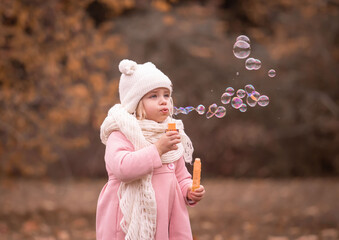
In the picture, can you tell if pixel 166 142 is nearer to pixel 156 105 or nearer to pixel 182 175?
pixel 156 105

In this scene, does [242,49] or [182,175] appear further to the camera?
[242,49]

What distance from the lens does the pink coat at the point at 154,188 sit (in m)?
2.50

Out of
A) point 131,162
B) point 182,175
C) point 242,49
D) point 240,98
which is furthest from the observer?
point 242,49

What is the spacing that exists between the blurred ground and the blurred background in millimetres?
25

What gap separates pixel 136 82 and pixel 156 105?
0.53 feet

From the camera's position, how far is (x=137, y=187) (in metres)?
2.59

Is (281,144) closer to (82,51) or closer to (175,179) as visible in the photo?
(82,51)

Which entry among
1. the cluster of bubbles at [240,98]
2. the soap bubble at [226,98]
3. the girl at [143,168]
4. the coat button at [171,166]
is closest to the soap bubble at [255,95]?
the cluster of bubbles at [240,98]

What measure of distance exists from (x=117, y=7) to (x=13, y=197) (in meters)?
5.11

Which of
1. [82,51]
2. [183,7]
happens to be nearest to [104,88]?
[82,51]

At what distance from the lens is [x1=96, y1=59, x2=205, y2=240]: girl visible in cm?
253

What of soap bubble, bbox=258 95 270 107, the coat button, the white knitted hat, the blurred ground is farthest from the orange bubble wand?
the blurred ground

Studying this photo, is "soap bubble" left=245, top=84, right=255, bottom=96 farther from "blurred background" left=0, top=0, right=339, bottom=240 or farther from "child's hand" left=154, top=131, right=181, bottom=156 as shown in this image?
"blurred background" left=0, top=0, right=339, bottom=240

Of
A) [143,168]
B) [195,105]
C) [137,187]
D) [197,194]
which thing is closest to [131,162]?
[143,168]
